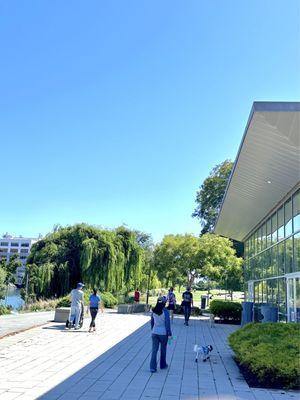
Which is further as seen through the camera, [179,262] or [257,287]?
[179,262]

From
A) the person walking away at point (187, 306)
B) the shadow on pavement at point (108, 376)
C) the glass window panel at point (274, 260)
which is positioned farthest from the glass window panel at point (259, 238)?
the shadow on pavement at point (108, 376)

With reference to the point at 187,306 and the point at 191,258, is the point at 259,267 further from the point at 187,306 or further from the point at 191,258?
the point at 191,258

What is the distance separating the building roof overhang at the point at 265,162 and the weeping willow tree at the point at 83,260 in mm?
10232

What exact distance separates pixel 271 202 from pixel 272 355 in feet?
35.5

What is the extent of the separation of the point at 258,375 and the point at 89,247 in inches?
861

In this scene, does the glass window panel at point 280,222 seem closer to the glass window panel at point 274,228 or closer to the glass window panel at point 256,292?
the glass window panel at point 274,228

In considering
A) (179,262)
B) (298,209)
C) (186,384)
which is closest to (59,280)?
(179,262)

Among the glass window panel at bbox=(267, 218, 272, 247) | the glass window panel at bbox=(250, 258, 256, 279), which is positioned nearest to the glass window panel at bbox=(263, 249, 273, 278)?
the glass window panel at bbox=(267, 218, 272, 247)

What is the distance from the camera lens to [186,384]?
7664mm

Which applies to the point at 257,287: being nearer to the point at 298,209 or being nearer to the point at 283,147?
the point at 298,209

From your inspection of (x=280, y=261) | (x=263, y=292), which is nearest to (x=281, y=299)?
(x=280, y=261)

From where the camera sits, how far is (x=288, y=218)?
53.9 feet

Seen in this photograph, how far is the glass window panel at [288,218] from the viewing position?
15991 mm

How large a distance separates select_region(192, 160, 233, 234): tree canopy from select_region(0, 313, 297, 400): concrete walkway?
1215 inches
